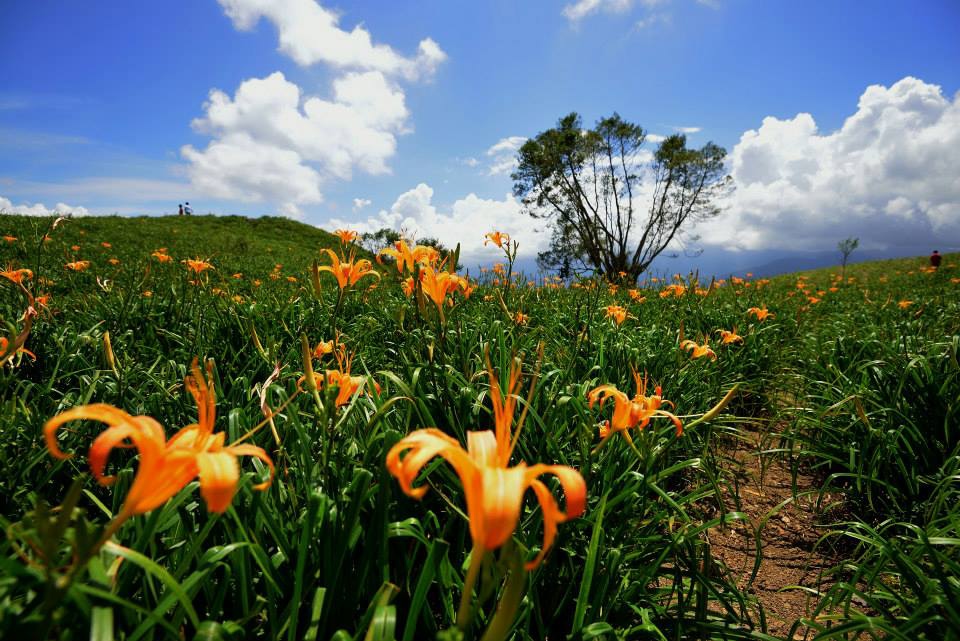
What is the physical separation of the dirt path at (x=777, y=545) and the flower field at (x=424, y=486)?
35 mm

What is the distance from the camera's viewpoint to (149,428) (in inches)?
24.9

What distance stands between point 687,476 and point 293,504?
202 centimetres

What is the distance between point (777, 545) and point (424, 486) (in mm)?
1875

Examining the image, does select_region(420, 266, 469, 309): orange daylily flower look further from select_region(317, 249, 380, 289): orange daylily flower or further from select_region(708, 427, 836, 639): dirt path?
select_region(708, 427, 836, 639): dirt path

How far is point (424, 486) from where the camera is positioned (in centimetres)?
107

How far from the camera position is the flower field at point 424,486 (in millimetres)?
688

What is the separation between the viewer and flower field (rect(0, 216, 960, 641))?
69 centimetres

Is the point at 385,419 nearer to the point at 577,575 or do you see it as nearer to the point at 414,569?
the point at 414,569

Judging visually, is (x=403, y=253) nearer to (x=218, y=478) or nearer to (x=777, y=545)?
(x=218, y=478)

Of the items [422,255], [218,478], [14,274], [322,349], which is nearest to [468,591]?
[218,478]

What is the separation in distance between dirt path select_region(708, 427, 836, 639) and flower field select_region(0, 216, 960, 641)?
0.12 feet

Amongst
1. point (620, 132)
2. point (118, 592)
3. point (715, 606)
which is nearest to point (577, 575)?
point (715, 606)

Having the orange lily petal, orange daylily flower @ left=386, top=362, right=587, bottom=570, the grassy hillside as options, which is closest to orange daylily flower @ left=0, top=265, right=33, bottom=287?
the orange lily petal

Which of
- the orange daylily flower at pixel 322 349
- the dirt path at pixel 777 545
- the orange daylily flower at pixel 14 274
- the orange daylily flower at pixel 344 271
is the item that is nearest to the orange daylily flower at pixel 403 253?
the orange daylily flower at pixel 344 271
